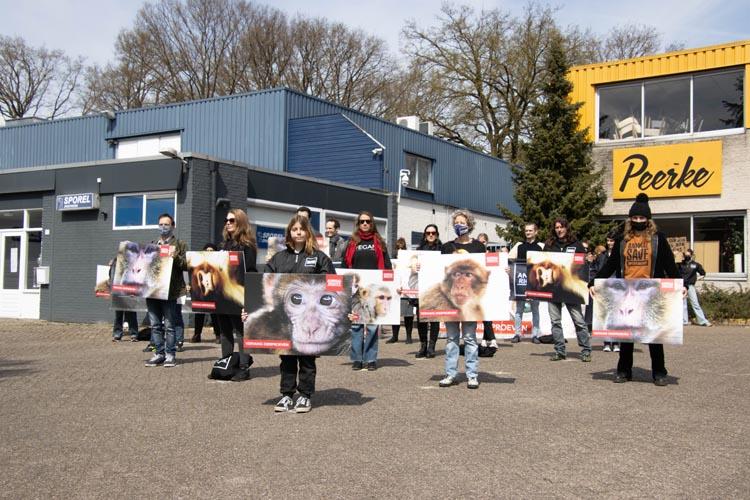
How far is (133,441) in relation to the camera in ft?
20.1

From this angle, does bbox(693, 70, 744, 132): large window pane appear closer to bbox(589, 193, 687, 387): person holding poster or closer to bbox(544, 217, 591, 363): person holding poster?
bbox(544, 217, 591, 363): person holding poster

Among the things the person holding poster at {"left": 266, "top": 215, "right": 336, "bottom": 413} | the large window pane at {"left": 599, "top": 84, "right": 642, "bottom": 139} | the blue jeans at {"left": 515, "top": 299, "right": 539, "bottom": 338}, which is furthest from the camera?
the large window pane at {"left": 599, "top": 84, "right": 642, "bottom": 139}

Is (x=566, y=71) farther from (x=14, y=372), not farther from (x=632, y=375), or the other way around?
(x=14, y=372)

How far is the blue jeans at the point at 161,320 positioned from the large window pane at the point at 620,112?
17068 mm

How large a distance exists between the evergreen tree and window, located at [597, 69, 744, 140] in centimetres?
115

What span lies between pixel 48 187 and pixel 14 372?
11.3 meters

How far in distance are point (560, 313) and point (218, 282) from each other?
16.4 ft

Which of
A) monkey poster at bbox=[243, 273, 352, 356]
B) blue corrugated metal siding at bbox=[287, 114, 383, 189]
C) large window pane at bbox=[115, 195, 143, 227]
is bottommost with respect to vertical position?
monkey poster at bbox=[243, 273, 352, 356]

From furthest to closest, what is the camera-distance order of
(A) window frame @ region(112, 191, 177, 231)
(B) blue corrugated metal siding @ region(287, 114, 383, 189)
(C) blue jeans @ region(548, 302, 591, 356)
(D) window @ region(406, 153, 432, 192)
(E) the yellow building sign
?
(D) window @ region(406, 153, 432, 192), (B) blue corrugated metal siding @ region(287, 114, 383, 189), (E) the yellow building sign, (A) window frame @ region(112, 191, 177, 231), (C) blue jeans @ region(548, 302, 591, 356)

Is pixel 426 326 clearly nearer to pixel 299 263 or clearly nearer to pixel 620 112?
pixel 299 263

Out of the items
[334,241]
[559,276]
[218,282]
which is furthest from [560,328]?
[218,282]

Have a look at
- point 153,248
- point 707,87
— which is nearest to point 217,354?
point 153,248

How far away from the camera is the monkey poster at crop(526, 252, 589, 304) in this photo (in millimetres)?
11391

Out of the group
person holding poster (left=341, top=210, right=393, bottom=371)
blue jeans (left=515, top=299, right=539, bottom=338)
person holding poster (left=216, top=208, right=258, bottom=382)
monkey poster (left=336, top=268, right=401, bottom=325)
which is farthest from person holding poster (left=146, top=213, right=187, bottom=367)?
blue jeans (left=515, top=299, right=539, bottom=338)
